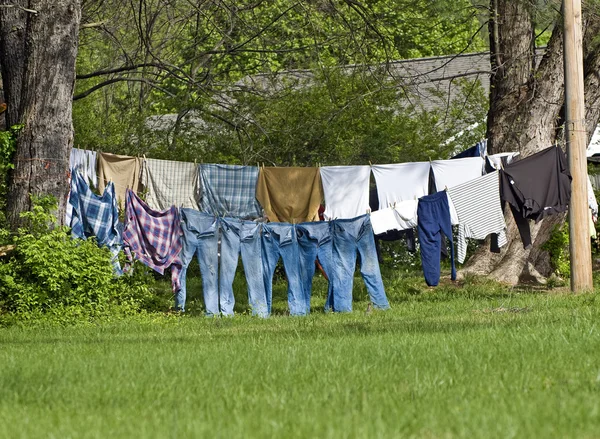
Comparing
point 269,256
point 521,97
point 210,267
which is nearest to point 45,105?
point 210,267

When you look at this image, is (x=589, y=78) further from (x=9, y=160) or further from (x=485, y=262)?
(x=9, y=160)

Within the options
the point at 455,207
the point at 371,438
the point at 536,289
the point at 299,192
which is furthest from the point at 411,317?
the point at 371,438

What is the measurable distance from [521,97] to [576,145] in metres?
3.71

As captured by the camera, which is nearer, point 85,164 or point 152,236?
point 152,236

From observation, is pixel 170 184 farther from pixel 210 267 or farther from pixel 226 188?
pixel 210 267

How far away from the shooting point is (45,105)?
1441cm

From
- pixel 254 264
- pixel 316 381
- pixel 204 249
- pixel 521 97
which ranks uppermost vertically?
pixel 521 97

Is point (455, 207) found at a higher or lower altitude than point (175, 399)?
higher

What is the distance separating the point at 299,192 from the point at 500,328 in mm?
6790

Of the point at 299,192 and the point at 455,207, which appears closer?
the point at 455,207

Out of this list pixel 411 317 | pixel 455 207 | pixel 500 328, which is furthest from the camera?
pixel 455 207

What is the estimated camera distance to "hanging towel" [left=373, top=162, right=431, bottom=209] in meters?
16.5

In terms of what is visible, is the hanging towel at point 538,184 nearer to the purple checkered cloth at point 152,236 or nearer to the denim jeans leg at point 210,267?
the denim jeans leg at point 210,267

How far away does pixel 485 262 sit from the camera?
61.5 feet
